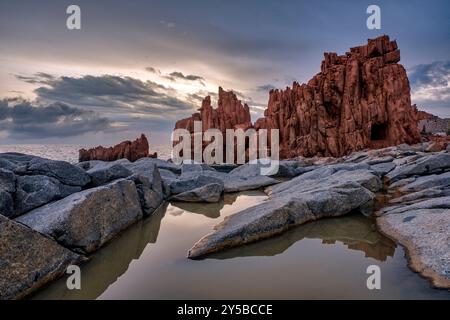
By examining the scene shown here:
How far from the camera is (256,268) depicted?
8.65 m

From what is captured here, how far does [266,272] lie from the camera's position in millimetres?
8359

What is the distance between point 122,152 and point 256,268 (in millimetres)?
112574

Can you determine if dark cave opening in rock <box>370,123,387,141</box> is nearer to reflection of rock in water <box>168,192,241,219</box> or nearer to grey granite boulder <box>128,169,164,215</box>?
reflection of rock in water <box>168,192,241,219</box>

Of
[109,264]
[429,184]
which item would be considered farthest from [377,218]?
[109,264]

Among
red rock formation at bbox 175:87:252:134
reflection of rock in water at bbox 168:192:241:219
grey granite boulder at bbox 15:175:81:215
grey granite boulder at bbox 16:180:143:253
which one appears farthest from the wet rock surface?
red rock formation at bbox 175:87:252:134

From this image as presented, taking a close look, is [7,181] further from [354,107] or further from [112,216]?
[354,107]

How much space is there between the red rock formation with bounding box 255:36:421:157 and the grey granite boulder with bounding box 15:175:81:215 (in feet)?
259

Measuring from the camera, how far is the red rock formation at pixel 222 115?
452 feet

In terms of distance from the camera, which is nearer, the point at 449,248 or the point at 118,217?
the point at 449,248

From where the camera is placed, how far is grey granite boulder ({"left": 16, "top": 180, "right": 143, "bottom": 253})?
30.5 feet

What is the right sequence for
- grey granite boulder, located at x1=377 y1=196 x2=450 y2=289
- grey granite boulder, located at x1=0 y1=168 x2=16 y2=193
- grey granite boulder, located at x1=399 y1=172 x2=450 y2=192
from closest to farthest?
grey granite boulder, located at x1=377 y1=196 x2=450 y2=289, grey granite boulder, located at x1=0 y1=168 x2=16 y2=193, grey granite boulder, located at x1=399 y1=172 x2=450 y2=192
